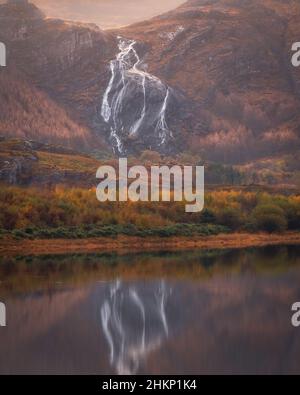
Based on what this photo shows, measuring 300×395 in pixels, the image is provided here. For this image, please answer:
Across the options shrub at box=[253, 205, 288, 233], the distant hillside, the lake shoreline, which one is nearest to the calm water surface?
the lake shoreline

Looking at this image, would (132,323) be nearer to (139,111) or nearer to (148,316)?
(148,316)

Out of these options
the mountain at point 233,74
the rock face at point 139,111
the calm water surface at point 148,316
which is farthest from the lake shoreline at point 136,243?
the mountain at point 233,74

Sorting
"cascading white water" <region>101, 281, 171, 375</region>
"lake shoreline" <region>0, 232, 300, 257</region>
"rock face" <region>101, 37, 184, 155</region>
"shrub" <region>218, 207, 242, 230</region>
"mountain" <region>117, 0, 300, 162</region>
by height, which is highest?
"mountain" <region>117, 0, 300, 162</region>

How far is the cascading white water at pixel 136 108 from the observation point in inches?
5886

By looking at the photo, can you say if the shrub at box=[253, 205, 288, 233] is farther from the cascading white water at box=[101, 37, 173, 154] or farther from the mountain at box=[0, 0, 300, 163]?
the cascading white water at box=[101, 37, 173, 154]

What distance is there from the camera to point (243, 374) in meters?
26.1

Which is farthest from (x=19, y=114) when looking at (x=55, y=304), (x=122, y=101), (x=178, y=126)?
(x=55, y=304)

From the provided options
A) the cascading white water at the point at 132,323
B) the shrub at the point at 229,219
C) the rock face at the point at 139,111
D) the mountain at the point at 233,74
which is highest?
the mountain at the point at 233,74

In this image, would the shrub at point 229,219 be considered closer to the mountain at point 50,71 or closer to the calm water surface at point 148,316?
the calm water surface at point 148,316

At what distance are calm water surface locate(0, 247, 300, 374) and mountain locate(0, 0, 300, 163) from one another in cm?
9281

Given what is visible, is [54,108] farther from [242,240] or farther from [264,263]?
[264,263]

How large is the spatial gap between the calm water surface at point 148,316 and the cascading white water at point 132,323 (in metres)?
0.05

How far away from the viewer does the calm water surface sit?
90.8 feet

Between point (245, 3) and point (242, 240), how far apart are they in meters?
120
